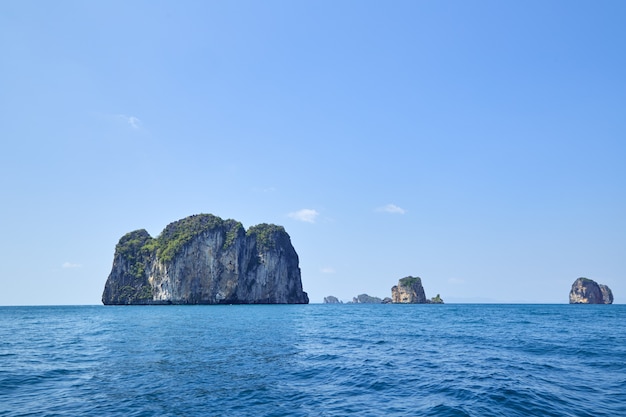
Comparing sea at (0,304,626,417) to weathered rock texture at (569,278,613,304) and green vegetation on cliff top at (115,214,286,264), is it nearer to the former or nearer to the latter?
green vegetation on cliff top at (115,214,286,264)

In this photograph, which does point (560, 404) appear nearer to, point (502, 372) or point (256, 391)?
point (502, 372)

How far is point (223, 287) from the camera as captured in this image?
154 m

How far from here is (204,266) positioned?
508 ft

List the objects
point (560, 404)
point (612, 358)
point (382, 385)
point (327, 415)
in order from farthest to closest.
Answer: point (612, 358) → point (382, 385) → point (560, 404) → point (327, 415)

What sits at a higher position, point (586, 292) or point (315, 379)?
point (586, 292)

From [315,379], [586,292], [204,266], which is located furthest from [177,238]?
[586,292]

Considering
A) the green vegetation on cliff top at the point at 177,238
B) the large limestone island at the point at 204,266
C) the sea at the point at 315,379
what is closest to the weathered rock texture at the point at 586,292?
the large limestone island at the point at 204,266

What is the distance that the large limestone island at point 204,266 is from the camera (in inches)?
5999

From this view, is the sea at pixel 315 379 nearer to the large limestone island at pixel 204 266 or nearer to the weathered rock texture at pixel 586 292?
the large limestone island at pixel 204 266

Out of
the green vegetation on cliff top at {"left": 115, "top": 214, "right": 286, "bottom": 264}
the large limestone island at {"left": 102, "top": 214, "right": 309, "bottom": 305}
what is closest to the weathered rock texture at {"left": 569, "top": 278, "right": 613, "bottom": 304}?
the large limestone island at {"left": 102, "top": 214, "right": 309, "bottom": 305}

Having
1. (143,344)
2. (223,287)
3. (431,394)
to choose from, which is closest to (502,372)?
(431,394)

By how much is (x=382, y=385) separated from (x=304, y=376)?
13.0ft

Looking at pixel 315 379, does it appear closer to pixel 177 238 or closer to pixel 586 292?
pixel 177 238

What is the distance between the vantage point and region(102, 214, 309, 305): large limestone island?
152 m
